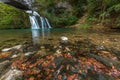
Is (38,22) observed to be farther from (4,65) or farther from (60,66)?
(60,66)

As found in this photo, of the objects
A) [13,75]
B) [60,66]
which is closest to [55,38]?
[60,66]

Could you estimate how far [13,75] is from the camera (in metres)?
3.05

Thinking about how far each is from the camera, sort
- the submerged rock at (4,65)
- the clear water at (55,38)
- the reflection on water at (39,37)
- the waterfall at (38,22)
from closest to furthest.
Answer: the submerged rock at (4,65) < the clear water at (55,38) < the reflection on water at (39,37) < the waterfall at (38,22)

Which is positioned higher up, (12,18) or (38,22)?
(12,18)

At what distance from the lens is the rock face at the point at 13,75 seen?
117 inches

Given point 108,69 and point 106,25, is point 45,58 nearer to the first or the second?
point 108,69

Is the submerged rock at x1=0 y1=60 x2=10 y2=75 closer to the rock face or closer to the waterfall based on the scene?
the rock face

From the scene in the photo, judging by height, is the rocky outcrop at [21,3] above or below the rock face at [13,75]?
above

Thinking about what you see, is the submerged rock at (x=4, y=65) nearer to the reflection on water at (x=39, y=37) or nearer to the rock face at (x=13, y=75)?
the rock face at (x=13, y=75)

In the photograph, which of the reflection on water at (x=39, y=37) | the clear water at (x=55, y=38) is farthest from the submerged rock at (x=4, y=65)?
the reflection on water at (x=39, y=37)

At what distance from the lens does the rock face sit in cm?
298

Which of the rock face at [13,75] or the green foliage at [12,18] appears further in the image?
the green foliage at [12,18]

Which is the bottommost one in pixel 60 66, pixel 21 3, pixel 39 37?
pixel 60 66

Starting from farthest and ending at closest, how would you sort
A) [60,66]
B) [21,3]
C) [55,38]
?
[21,3] < [55,38] < [60,66]
